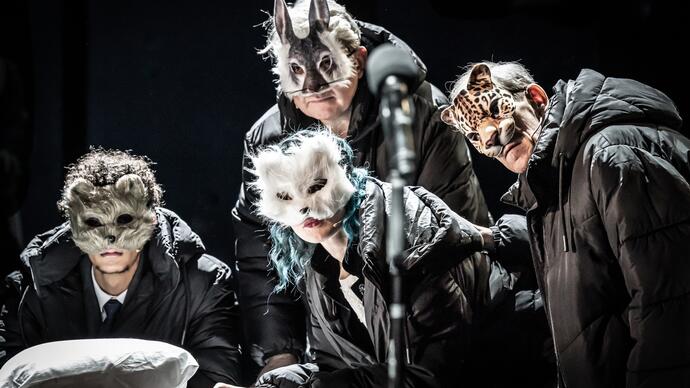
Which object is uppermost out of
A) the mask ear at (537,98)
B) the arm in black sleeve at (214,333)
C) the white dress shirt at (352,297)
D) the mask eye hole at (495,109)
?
the mask ear at (537,98)

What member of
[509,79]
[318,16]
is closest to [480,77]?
[509,79]

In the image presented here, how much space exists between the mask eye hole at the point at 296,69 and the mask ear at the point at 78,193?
749mm

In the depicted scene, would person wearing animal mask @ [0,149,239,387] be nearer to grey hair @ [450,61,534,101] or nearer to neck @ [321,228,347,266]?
neck @ [321,228,347,266]

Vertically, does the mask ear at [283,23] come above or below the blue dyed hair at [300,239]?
above

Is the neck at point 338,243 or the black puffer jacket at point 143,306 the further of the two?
the black puffer jacket at point 143,306

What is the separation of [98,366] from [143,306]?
69 cm

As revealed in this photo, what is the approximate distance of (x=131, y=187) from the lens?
11.5 feet

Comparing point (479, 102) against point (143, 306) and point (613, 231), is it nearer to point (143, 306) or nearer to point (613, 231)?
point (613, 231)

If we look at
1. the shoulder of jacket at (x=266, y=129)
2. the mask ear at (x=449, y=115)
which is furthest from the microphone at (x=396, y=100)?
the shoulder of jacket at (x=266, y=129)

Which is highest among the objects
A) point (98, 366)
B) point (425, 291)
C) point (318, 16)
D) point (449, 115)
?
point (318, 16)

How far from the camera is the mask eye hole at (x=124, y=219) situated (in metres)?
3.45

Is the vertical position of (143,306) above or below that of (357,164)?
below

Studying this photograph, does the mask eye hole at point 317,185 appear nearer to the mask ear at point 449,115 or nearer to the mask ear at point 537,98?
the mask ear at point 449,115

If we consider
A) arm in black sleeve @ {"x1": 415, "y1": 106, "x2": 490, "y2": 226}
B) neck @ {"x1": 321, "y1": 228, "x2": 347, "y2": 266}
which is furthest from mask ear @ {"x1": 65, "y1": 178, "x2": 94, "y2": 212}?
arm in black sleeve @ {"x1": 415, "y1": 106, "x2": 490, "y2": 226}
